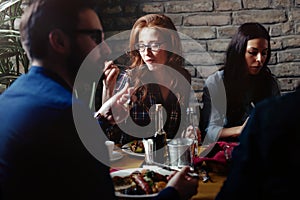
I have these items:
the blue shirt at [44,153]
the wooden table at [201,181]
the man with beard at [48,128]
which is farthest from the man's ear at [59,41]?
the wooden table at [201,181]

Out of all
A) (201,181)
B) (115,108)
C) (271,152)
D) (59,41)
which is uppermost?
(59,41)

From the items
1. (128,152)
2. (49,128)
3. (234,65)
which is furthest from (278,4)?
(49,128)

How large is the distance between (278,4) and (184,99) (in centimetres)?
94

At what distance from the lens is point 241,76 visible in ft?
8.02

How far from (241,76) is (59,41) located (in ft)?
4.91

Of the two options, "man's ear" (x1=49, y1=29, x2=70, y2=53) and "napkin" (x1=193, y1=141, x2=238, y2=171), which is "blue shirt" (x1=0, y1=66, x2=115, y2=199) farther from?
"napkin" (x1=193, y1=141, x2=238, y2=171)

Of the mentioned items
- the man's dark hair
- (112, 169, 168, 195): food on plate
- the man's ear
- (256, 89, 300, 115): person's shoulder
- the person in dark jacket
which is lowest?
(112, 169, 168, 195): food on plate

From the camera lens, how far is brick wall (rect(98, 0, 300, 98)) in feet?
8.94

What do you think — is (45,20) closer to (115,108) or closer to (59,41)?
(59,41)

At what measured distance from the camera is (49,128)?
3.39 ft

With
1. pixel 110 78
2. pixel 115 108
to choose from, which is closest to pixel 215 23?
pixel 110 78

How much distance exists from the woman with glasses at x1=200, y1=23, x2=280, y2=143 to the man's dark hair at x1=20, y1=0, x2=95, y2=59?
125 centimetres

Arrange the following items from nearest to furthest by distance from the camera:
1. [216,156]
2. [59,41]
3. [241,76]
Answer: [59,41]
[216,156]
[241,76]

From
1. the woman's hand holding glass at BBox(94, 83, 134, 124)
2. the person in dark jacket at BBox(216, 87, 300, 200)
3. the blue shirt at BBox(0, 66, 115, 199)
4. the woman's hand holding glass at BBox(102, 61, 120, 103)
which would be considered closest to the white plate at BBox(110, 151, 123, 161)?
the woman's hand holding glass at BBox(94, 83, 134, 124)
